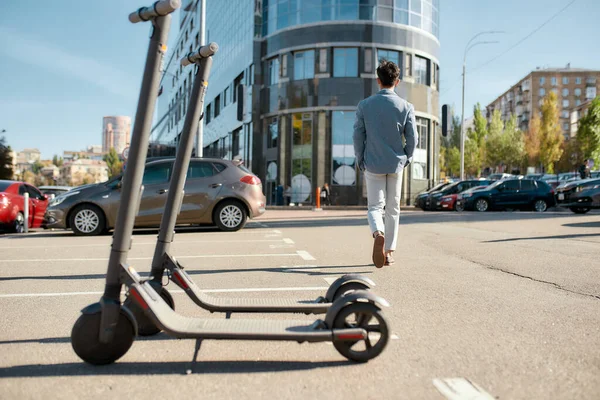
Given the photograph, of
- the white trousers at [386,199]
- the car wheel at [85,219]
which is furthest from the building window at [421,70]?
the white trousers at [386,199]

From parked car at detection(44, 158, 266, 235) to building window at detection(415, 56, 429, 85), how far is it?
86.4 ft

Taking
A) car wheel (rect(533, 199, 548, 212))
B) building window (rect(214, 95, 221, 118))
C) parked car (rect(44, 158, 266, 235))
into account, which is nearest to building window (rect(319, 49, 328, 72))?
car wheel (rect(533, 199, 548, 212))

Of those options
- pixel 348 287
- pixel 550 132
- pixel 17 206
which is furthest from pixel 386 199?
pixel 550 132

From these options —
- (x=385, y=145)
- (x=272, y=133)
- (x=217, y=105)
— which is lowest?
(x=385, y=145)

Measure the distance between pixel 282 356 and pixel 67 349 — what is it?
1180 millimetres

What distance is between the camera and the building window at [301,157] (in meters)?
36.1

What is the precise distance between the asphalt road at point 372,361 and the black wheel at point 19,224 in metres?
7.21

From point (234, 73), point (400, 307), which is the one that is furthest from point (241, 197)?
point (234, 73)

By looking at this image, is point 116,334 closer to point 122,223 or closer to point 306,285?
point 122,223

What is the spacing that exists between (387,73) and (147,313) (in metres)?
4.36

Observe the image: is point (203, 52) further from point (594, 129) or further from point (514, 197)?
point (594, 129)

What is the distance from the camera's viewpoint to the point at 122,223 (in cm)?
286

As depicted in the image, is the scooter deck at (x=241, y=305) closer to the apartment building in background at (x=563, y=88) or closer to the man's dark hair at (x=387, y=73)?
the man's dark hair at (x=387, y=73)

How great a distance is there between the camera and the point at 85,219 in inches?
467
